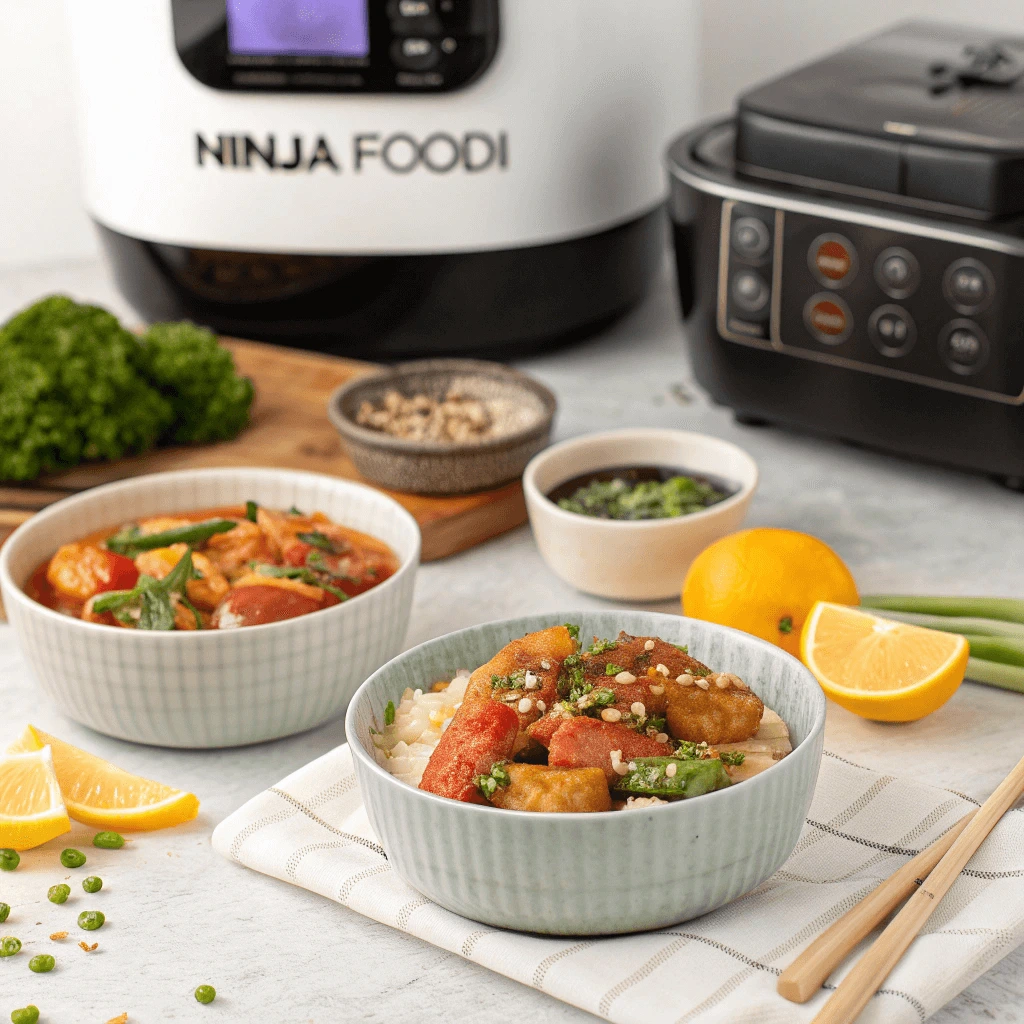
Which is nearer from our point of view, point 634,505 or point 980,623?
point 980,623

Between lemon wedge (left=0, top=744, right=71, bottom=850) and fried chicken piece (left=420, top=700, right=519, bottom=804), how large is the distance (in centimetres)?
21

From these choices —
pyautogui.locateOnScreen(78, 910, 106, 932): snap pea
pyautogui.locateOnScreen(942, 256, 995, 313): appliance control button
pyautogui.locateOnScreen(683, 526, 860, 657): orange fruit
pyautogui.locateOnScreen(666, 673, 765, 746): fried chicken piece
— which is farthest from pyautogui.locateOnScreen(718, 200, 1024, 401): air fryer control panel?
pyautogui.locateOnScreen(78, 910, 106, 932): snap pea

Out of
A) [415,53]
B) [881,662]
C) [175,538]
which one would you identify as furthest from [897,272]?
[175,538]

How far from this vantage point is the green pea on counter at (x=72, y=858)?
2.31ft

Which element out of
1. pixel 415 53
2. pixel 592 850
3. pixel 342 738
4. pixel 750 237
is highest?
pixel 415 53

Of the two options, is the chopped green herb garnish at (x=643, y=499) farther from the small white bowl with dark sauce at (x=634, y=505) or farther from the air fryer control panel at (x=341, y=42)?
the air fryer control panel at (x=341, y=42)

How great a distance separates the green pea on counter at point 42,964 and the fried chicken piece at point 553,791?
0.22 m

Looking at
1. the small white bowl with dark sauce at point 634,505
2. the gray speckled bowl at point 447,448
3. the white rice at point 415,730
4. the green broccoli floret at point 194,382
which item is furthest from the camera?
the green broccoli floret at point 194,382

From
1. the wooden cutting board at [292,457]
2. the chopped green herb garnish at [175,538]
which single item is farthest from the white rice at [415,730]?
the wooden cutting board at [292,457]

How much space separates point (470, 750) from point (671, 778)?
0.29 ft

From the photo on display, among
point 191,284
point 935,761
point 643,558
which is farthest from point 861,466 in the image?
point 191,284

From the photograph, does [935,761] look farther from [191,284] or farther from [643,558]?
[191,284]

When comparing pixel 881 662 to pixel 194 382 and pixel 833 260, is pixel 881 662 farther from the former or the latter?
pixel 194 382

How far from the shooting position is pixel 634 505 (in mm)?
996
